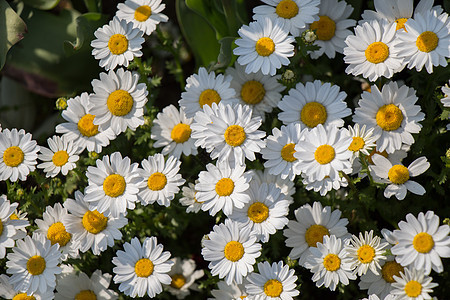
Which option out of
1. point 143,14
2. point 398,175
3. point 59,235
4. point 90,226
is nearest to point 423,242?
point 398,175

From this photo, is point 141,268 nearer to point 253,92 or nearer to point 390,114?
point 253,92

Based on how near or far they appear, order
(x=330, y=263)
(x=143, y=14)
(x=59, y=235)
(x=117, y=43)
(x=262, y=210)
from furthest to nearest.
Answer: (x=143, y=14), (x=117, y=43), (x=59, y=235), (x=262, y=210), (x=330, y=263)

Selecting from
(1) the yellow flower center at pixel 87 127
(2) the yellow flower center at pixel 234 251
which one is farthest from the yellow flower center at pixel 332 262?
(1) the yellow flower center at pixel 87 127

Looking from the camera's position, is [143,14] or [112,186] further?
[143,14]

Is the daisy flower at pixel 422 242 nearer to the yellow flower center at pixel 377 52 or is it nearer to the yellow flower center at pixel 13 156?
the yellow flower center at pixel 377 52

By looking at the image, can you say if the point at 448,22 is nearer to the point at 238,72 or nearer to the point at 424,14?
the point at 424,14

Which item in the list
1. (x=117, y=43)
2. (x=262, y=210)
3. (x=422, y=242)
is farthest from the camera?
(x=117, y=43)

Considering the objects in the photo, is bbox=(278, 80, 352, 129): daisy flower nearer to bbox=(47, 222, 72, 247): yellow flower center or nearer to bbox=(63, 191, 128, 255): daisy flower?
bbox=(63, 191, 128, 255): daisy flower

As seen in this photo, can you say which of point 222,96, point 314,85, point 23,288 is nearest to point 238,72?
point 222,96
